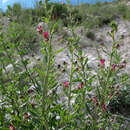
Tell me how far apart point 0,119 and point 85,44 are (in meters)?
3.48

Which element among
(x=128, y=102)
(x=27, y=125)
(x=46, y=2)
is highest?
(x=46, y=2)

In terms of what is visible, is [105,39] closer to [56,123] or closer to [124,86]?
[124,86]

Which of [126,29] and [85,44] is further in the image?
[126,29]

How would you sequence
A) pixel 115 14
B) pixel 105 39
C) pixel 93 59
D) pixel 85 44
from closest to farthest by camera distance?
pixel 93 59 → pixel 85 44 → pixel 105 39 → pixel 115 14

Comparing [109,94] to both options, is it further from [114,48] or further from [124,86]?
[124,86]

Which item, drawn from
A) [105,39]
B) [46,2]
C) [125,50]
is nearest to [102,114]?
[46,2]

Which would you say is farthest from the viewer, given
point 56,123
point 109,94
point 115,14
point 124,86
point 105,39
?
point 115,14

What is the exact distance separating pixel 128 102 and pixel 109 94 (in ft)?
3.27

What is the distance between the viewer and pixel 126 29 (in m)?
5.25

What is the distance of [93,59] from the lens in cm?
343

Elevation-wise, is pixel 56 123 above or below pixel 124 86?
above

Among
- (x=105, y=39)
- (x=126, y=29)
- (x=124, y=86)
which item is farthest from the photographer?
(x=126, y=29)

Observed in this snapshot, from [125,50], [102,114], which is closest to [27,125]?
[102,114]

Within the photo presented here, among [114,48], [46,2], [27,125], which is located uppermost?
[46,2]
